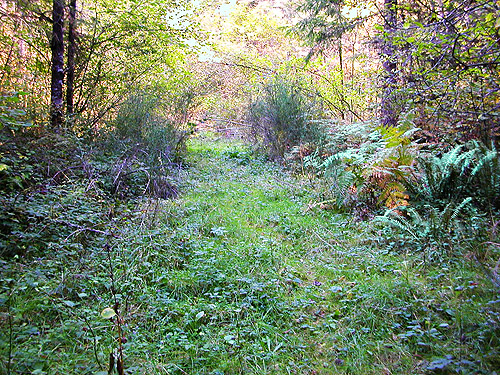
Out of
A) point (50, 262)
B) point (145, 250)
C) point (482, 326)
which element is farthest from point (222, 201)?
point (482, 326)

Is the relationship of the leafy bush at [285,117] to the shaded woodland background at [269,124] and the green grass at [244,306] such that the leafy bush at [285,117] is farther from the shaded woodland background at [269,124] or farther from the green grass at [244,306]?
the green grass at [244,306]

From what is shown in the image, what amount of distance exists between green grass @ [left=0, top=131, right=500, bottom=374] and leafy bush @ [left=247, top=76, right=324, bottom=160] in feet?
17.9

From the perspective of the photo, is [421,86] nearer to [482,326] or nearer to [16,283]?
[482,326]

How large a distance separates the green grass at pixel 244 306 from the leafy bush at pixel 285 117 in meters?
5.46

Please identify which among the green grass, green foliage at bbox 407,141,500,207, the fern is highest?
green foliage at bbox 407,141,500,207

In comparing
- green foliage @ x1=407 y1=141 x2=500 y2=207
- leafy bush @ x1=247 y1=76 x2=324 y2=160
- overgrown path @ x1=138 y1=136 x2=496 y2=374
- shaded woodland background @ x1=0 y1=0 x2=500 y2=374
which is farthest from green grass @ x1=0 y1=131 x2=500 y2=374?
leafy bush @ x1=247 y1=76 x2=324 y2=160

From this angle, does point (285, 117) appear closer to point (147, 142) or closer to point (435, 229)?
point (147, 142)

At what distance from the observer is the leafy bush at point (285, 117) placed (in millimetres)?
9578

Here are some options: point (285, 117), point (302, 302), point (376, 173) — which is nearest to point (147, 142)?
point (285, 117)

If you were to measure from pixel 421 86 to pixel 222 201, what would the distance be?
3669 mm

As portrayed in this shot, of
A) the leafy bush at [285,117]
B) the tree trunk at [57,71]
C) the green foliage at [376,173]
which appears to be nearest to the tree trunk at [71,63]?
the tree trunk at [57,71]

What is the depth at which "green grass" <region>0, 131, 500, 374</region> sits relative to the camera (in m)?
2.19

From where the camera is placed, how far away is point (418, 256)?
3.58m

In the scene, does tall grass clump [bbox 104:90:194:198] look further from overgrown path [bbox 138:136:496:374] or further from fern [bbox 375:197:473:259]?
Answer: fern [bbox 375:197:473:259]
